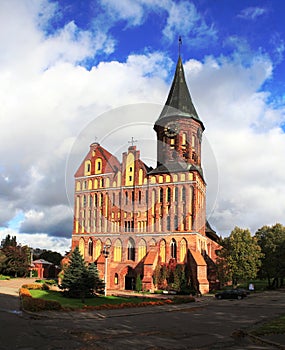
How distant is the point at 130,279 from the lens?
1918 inches

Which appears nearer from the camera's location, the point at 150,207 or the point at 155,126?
the point at 150,207

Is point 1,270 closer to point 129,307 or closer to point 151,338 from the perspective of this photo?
point 129,307

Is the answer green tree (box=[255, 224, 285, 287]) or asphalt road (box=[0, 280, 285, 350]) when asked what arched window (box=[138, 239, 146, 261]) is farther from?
asphalt road (box=[0, 280, 285, 350])

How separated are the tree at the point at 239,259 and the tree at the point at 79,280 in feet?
60.6

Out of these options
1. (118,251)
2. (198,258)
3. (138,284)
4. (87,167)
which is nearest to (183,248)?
(198,258)

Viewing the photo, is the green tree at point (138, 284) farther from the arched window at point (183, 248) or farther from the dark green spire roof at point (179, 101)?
the dark green spire roof at point (179, 101)

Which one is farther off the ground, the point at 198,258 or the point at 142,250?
the point at 142,250

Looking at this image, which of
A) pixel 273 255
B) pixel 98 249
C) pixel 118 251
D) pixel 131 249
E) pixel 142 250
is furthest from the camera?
pixel 273 255

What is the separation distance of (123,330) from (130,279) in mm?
31313

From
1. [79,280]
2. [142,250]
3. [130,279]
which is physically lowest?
[130,279]

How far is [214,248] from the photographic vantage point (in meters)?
60.7

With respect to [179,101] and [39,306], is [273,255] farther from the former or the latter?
[39,306]

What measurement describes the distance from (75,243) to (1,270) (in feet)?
74.7

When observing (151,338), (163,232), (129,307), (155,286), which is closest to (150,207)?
(163,232)
